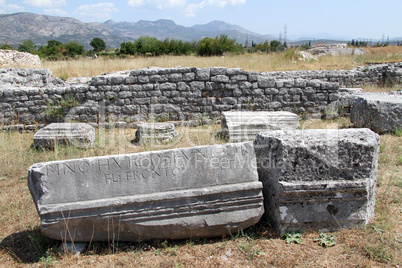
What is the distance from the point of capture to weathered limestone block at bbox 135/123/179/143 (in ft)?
19.3

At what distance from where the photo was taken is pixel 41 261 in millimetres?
2582

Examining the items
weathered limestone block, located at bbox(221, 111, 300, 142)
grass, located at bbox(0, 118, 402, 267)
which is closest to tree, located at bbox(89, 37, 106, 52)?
weathered limestone block, located at bbox(221, 111, 300, 142)

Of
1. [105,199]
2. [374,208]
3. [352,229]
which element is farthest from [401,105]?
[105,199]

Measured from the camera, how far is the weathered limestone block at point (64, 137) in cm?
557

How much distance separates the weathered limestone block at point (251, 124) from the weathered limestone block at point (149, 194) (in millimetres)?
2847

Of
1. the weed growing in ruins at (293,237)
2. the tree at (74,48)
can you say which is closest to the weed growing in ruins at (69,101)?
the weed growing in ruins at (293,237)

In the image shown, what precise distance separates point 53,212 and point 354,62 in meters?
15.4

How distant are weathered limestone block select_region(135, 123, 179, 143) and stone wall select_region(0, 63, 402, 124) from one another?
1542 mm

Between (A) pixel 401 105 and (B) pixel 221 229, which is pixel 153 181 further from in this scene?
(A) pixel 401 105

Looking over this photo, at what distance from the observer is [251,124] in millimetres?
5656

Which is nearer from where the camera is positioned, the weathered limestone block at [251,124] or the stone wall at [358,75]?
the weathered limestone block at [251,124]

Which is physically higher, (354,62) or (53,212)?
(354,62)

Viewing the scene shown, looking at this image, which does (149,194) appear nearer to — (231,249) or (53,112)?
(231,249)

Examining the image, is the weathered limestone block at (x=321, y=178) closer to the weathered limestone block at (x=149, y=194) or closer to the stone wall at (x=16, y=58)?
the weathered limestone block at (x=149, y=194)
